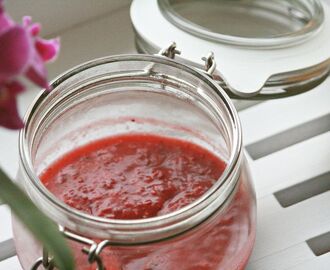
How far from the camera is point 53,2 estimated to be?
29.7 inches

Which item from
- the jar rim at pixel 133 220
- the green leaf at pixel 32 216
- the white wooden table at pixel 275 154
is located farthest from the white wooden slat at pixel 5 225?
the green leaf at pixel 32 216

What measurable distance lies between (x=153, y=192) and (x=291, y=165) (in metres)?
0.18

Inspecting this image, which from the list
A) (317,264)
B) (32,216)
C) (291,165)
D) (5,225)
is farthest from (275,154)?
(32,216)

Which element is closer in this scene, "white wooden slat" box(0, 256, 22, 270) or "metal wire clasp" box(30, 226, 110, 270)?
"metal wire clasp" box(30, 226, 110, 270)

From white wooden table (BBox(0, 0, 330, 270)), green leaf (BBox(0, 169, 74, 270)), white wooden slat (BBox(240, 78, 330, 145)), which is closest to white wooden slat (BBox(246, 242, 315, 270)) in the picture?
white wooden table (BBox(0, 0, 330, 270))

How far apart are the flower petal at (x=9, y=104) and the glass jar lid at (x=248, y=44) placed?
0.37 m

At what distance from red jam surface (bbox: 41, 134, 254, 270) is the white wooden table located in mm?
82

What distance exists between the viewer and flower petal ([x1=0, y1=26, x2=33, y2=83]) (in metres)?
0.28

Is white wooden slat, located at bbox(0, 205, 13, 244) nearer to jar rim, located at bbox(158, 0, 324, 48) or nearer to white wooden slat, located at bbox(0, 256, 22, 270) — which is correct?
white wooden slat, located at bbox(0, 256, 22, 270)

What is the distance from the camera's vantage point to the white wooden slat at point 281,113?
2.27 feet

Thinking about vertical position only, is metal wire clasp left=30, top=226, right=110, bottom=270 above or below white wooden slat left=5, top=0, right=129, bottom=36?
above

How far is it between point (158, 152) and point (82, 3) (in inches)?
10.5

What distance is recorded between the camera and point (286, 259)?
0.59 m

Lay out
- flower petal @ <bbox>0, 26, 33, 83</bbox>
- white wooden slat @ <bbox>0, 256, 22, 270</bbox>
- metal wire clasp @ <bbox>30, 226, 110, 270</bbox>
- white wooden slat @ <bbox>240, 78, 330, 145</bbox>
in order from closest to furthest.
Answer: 1. flower petal @ <bbox>0, 26, 33, 83</bbox>
2. metal wire clasp @ <bbox>30, 226, 110, 270</bbox>
3. white wooden slat @ <bbox>0, 256, 22, 270</bbox>
4. white wooden slat @ <bbox>240, 78, 330, 145</bbox>
